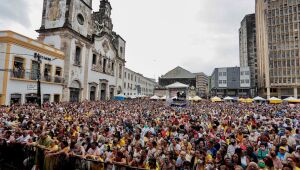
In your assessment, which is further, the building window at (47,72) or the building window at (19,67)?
the building window at (47,72)

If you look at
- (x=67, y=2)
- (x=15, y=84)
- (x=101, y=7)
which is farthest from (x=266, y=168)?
(x=101, y=7)

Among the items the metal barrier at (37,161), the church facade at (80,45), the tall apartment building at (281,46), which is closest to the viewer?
the metal barrier at (37,161)

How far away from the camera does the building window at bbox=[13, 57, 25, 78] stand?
20016 millimetres

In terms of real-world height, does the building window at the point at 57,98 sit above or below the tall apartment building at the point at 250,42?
below

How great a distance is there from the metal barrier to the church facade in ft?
71.8

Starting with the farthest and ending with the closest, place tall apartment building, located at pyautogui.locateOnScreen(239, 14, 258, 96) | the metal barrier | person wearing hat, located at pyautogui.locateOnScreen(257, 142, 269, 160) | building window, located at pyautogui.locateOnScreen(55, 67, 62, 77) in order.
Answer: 1. tall apartment building, located at pyautogui.locateOnScreen(239, 14, 258, 96)
2. building window, located at pyautogui.locateOnScreen(55, 67, 62, 77)
3. person wearing hat, located at pyautogui.locateOnScreen(257, 142, 269, 160)
4. the metal barrier

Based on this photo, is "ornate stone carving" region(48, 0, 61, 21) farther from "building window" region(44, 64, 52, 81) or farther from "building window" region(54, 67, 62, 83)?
"building window" region(44, 64, 52, 81)

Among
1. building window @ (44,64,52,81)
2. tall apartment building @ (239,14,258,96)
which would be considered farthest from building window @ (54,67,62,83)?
tall apartment building @ (239,14,258,96)

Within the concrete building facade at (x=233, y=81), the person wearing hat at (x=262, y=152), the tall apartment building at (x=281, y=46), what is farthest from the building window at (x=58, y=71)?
the concrete building facade at (x=233, y=81)

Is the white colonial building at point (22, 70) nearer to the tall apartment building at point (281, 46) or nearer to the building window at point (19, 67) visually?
the building window at point (19, 67)

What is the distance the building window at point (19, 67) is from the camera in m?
20.0

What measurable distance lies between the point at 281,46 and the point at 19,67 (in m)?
68.7

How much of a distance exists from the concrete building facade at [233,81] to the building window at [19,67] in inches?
2691

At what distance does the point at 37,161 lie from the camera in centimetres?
639
